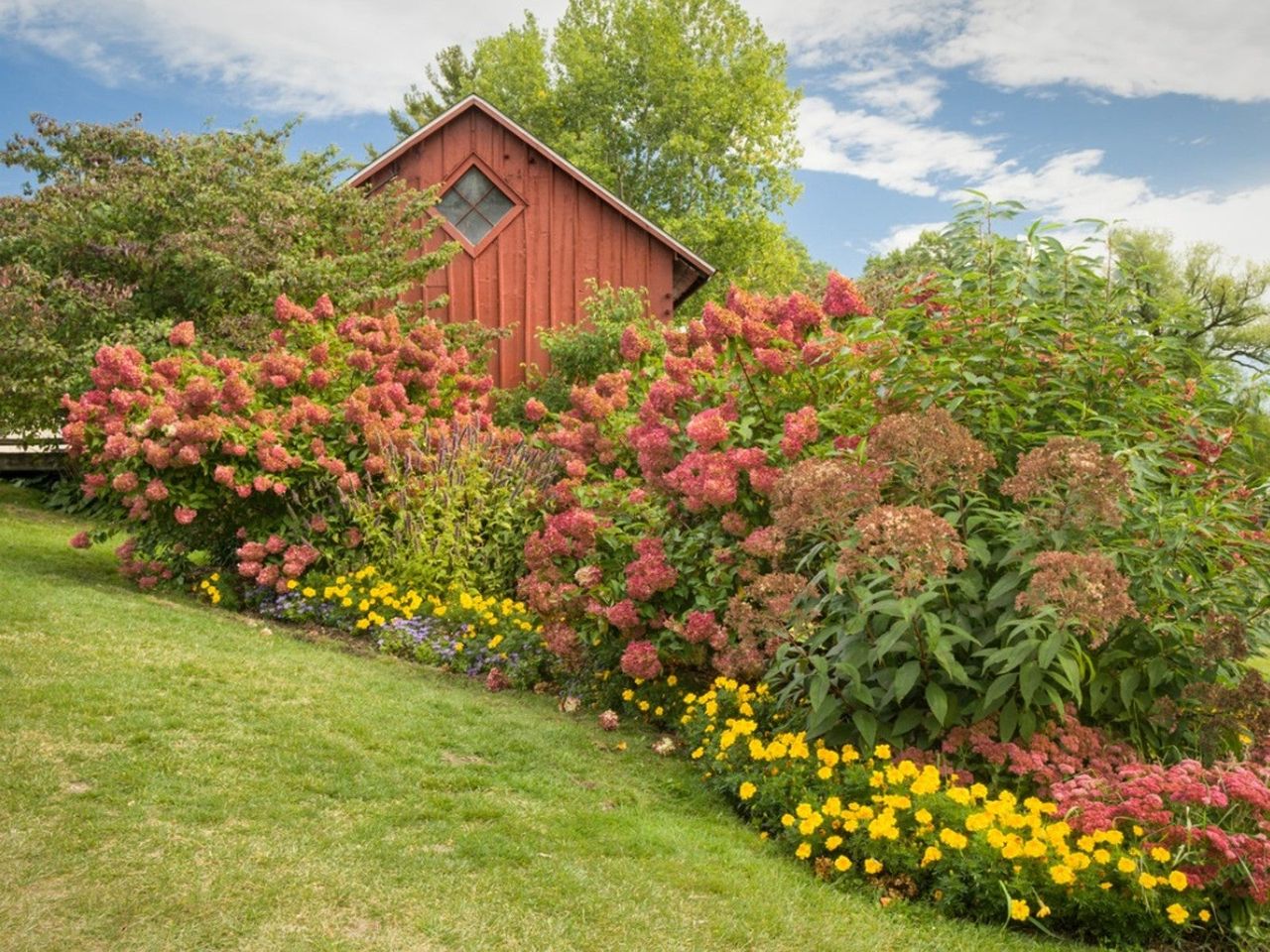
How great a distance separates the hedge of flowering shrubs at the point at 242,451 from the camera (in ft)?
25.9

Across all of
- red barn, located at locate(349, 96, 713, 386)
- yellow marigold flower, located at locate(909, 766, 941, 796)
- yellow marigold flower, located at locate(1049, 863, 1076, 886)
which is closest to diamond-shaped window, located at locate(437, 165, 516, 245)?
red barn, located at locate(349, 96, 713, 386)

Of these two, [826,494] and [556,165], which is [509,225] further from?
[826,494]

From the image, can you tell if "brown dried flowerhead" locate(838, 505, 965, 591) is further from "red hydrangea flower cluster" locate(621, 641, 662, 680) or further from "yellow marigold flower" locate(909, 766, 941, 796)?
"red hydrangea flower cluster" locate(621, 641, 662, 680)

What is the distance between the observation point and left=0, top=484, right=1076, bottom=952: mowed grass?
3373mm

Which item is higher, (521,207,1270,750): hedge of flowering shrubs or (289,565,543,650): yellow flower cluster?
(521,207,1270,750): hedge of flowering shrubs

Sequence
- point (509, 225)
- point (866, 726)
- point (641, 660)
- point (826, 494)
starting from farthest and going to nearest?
point (509, 225) → point (641, 660) → point (866, 726) → point (826, 494)

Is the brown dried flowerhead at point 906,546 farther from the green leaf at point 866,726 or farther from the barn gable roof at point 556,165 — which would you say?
the barn gable roof at point 556,165

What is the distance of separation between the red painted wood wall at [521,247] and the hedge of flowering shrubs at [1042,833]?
34.5ft

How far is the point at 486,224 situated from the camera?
14.5 metres

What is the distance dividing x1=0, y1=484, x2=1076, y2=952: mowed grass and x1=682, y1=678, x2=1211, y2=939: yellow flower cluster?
136 mm

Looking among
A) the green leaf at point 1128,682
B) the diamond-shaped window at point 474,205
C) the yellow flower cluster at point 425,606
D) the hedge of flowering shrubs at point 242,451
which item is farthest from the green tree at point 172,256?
the green leaf at point 1128,682

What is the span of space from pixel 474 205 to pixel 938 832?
12.1m

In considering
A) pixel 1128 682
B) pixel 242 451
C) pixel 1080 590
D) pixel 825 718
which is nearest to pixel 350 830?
pixel 825 718

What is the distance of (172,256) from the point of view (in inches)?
509
